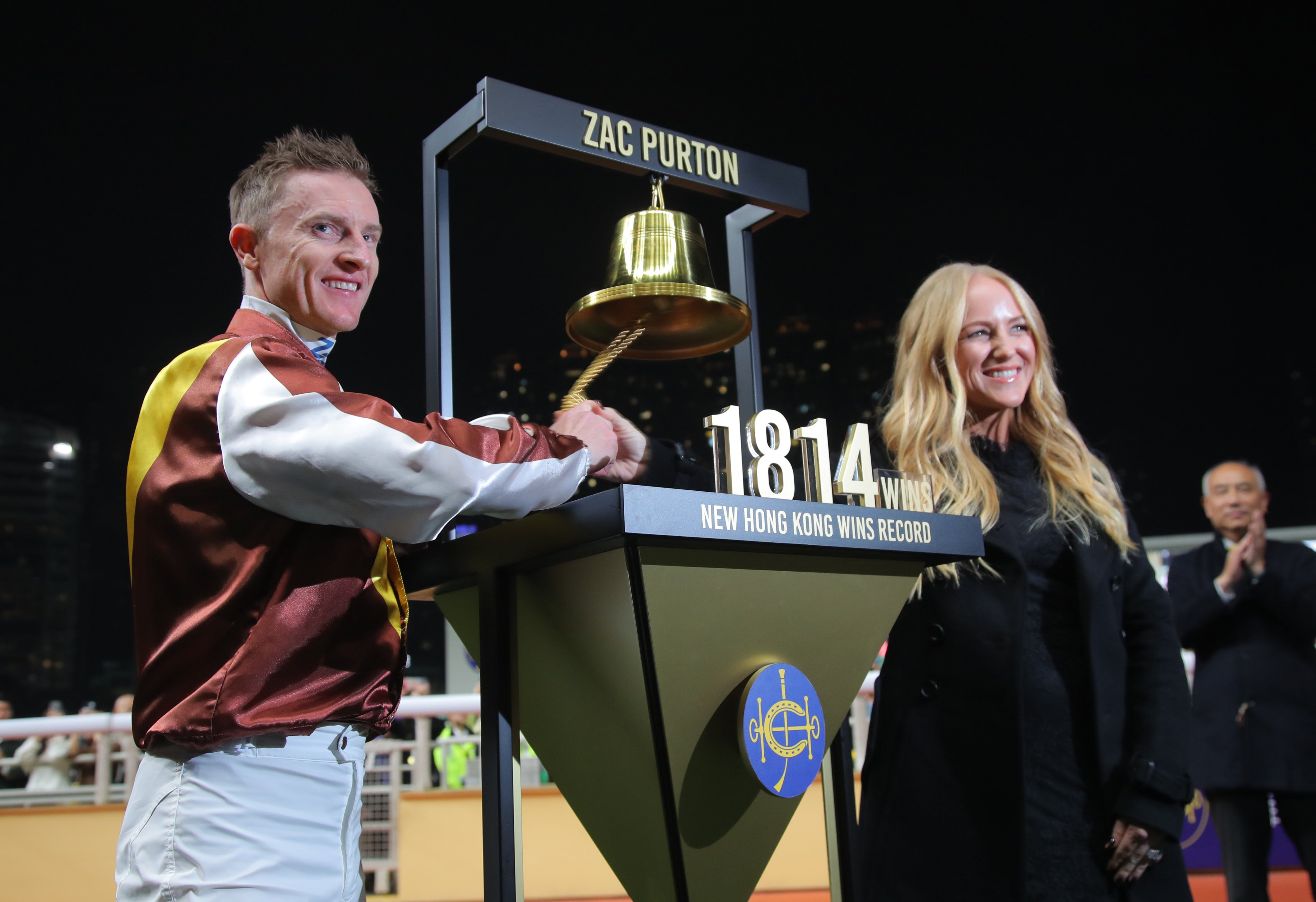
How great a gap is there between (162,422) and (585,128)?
91cm

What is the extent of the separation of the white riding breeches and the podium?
0.82 ft

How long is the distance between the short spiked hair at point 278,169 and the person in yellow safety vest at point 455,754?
116 inches

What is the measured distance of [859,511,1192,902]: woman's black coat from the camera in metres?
1.70

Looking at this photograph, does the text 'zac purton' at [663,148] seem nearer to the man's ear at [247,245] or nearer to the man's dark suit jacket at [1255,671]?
the man's ear at [247,245]

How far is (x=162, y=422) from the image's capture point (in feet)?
4.20

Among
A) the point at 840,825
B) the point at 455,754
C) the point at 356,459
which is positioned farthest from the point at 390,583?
the point at 455,754

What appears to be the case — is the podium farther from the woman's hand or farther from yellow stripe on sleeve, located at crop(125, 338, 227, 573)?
the woman's hand

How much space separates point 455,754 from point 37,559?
15116mm

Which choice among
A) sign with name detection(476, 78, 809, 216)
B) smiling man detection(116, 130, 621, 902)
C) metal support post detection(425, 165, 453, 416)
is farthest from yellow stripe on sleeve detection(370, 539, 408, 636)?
sign with name detection(476, 78, 809, 216)

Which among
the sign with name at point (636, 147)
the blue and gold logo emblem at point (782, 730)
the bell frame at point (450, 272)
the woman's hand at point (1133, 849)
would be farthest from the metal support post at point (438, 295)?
the woman's hand at point (1133, 849)

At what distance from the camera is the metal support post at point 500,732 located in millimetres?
1371

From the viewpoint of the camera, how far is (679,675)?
1239 mm

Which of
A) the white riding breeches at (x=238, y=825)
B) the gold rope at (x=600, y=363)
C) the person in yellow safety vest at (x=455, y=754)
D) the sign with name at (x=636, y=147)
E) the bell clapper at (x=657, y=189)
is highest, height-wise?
the sign with name at (x=636, y=147)

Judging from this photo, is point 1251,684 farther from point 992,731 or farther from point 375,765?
point 375,765
